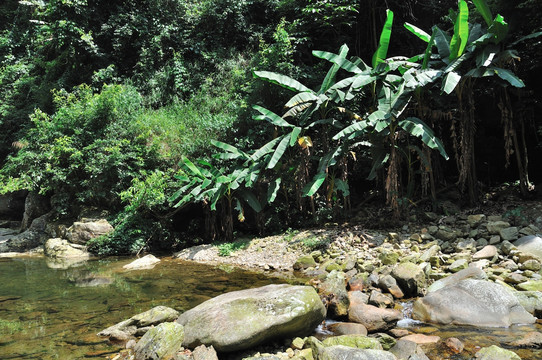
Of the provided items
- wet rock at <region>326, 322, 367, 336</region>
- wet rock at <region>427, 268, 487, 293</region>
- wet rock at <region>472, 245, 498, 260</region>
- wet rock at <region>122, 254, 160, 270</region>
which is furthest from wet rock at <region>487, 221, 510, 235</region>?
wet rock at <region>122, 254, 160, 270</region>

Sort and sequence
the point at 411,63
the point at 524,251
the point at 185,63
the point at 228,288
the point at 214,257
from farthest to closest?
the point at 185,63, the point at 214,257, the point at 411,63, the point at 228,288, the point at 524,251

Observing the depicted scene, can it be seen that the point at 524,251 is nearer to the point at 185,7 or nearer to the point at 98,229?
the point at 98,229

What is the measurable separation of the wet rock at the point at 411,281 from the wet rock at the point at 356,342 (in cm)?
214

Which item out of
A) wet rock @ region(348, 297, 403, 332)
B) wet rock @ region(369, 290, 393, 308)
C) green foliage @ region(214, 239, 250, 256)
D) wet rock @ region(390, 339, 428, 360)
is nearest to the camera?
wet rock @ region(390, 339, 428, 360)

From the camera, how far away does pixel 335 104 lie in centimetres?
1112

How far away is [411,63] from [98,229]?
11.3 metres

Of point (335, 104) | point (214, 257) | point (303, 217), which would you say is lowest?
point (214, 257)

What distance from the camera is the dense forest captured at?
9289 mm

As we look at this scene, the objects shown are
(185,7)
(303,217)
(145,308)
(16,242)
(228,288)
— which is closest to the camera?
(145,308)

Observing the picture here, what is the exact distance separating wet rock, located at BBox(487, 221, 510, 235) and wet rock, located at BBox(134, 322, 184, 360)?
7.03 meters

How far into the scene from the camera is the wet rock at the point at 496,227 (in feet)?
25.6

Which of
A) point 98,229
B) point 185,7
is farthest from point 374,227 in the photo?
point 185,7

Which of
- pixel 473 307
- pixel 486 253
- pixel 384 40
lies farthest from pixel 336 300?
pixel 384 40

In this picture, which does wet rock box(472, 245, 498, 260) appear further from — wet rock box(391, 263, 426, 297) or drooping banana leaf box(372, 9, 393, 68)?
drooping banana leaf box(372, 9, 393, 68)
